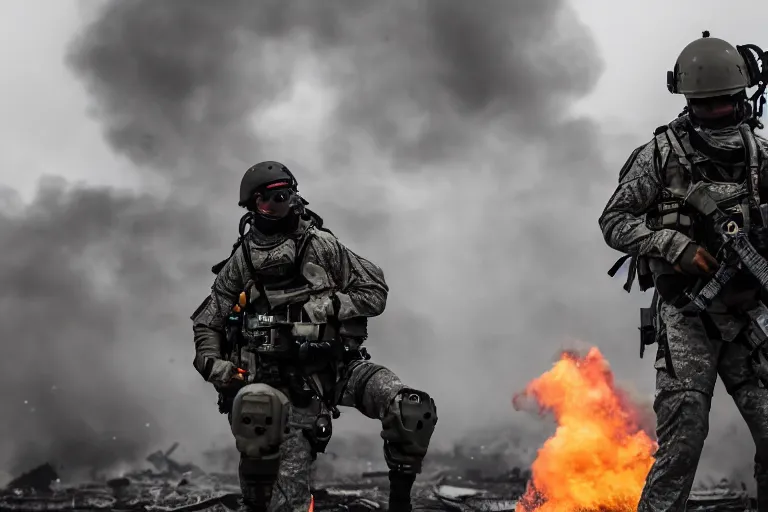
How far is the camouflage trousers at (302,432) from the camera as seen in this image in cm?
760

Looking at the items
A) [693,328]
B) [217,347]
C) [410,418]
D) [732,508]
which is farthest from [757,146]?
[732,508]

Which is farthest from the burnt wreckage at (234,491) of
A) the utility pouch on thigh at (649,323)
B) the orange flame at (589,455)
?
the utility pouch on thigh at (649,323)

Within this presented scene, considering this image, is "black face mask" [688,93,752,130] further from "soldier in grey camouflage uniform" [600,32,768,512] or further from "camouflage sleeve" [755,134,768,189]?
"camouflage sleeve" [755,134,768,189]

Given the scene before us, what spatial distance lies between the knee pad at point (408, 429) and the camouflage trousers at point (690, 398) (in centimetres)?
151

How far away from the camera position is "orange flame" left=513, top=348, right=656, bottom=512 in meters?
13.9

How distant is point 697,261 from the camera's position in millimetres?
6883

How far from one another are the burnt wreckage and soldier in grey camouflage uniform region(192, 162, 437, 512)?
563 cm

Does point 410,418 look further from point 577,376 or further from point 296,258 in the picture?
point 577,376

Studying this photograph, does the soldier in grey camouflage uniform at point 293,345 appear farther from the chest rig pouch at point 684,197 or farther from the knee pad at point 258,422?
the chest rig pouch at point 684,197

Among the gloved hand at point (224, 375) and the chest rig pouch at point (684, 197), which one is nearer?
the chest rig pouch at point (684, 197)

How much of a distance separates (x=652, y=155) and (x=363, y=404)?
Answer: 8.99ft

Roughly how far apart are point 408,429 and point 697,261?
2.24 meters

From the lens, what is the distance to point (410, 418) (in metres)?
7.26

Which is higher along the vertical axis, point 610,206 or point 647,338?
point 610,206
